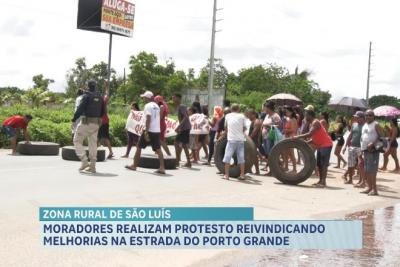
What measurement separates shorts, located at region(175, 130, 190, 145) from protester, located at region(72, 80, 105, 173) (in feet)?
9.02

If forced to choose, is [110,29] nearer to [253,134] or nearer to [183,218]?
[253,134]

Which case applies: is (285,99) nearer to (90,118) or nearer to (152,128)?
(152,128)

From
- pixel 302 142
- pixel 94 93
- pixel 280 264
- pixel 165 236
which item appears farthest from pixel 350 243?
pixel 94 93

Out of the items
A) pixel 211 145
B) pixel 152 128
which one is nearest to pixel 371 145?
pixel 152 128

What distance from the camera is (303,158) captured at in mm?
12453

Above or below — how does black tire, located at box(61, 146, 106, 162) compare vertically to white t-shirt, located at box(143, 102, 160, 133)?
below

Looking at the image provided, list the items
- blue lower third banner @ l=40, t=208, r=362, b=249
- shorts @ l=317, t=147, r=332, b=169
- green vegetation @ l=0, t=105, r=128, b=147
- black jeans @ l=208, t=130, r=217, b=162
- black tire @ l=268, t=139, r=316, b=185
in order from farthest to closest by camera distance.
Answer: green vegetation @ l=0, t=105, r=128, b=147 → black jeans @ l=208, t=130, r=217, b=162 → shorts @ l=317, t=147, r=332, b=169 → black tire @ l=268, t=139, r=316, b=185 → blue lower third banner @ l=40, t=208, r=362, b=249

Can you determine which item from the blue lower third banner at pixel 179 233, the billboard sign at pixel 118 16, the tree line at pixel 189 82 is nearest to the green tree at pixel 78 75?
the tree line at pixel 189 82

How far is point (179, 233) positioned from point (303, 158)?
689 centimetres

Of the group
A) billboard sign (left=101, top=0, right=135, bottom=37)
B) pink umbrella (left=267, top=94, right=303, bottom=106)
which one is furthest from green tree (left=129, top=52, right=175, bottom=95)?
pink umbrella (left=267, top=94, right=303, bottom=106)

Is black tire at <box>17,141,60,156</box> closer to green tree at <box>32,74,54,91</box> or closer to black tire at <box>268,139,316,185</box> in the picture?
black tire at <box>268,139,316,185</box>

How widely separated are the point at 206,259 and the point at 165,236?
55 centimetres

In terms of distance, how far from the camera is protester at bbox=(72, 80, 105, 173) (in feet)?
38.8

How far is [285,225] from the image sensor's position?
6734mm
